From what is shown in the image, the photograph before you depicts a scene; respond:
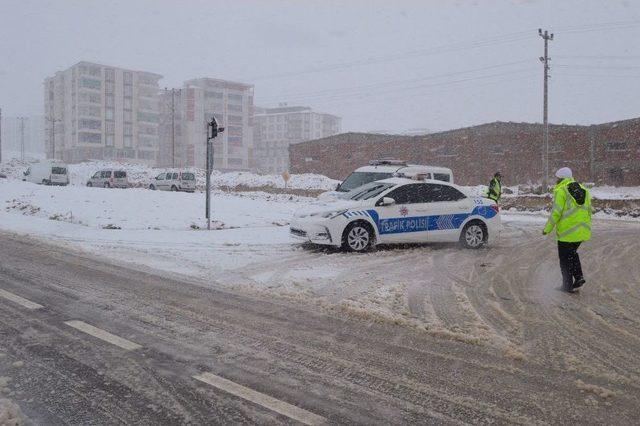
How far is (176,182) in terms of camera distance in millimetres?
37031

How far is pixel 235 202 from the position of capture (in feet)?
66.7

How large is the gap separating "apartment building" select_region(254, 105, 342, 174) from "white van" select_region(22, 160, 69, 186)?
10419 centimetres

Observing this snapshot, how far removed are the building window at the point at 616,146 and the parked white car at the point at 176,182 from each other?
3154 cm

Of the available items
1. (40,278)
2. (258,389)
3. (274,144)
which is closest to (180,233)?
(40,278)

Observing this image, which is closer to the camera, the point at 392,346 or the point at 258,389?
the point at 258,389

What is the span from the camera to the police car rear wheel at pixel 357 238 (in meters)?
11.2

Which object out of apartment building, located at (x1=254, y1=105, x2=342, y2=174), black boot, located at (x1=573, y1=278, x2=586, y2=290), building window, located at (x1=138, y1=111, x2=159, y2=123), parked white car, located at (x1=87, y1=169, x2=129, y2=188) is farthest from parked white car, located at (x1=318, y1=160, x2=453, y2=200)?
apartment building, located at (x1=254, y1=105, x2=342, y2=174)

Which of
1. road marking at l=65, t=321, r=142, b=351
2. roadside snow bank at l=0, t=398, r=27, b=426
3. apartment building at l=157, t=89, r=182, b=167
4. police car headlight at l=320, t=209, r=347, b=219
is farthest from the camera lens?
apartment building at l=157, t=89, r=182, b=167

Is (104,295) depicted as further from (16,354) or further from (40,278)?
(16,354)

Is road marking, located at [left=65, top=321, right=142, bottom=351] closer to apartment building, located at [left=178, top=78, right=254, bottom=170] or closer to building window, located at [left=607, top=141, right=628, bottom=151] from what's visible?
building window, located at [left=607, top=141, right=628, bottom=151]

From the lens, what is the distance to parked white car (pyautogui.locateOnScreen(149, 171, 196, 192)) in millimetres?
36969

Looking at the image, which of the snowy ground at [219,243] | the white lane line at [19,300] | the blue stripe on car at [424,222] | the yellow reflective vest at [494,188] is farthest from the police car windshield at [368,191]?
the white lane line at [19,300]

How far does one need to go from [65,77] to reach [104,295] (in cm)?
11071

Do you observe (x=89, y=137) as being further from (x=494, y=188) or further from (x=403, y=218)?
(x=403, y=218)
